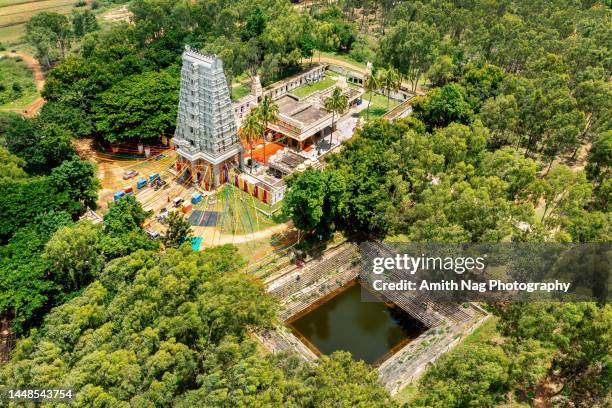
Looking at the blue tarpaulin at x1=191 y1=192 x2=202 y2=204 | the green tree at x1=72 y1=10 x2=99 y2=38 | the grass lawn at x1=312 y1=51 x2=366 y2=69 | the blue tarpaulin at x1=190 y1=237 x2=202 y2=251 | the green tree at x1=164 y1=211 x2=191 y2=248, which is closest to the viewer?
the green tree at x1=164 y1=211 x2=191 y2=248

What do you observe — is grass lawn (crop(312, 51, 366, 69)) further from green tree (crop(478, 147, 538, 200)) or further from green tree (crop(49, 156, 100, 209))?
green tree (crop(49, 156, 100, 209))

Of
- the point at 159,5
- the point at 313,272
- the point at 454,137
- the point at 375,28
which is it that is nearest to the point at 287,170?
the point at 313,272

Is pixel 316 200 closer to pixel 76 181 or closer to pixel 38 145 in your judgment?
pixel 76 181

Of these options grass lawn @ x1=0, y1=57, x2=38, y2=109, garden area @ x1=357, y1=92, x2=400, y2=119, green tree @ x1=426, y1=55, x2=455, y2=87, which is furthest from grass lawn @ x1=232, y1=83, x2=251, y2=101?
grass lawn @ x1=0, y1=57, x2=38, y2=109

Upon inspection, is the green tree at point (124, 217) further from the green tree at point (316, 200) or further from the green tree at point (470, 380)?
the green tree at point (470, 380)

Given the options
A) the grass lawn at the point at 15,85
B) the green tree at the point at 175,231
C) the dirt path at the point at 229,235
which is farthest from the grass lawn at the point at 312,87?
the grass lawn at the point at 15,85

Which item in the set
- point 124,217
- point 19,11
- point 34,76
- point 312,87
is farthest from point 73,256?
→ point 19,11

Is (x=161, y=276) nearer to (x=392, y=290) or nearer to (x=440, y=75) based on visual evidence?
(x=392, y=290)
